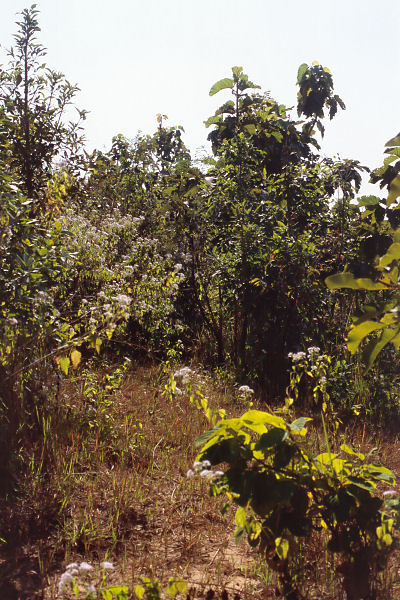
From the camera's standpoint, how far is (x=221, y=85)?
570cm

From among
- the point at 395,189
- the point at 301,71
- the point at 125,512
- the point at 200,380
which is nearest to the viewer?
the point at 395,189

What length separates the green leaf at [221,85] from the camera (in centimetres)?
564

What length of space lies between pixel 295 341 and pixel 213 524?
2340 millimetres

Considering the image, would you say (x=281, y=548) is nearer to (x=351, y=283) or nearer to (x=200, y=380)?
(x=351, y=283)

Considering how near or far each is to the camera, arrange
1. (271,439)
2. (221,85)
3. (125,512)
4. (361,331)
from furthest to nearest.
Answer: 1. (221,85)
2. (125,512)
3. (271,439)
4. (361,331)

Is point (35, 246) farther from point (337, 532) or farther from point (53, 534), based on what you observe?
point (337, 532)

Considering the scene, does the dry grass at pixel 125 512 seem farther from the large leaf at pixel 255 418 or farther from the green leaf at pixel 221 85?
the green leaf at pixel 221 85

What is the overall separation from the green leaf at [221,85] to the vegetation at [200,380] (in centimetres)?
4

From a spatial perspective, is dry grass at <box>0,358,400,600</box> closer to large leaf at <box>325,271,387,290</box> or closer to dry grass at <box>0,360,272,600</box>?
dry grass at <box>0,360,272,600</box>

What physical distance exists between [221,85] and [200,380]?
3.46 meters

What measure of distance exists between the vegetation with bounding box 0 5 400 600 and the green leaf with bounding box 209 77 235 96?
4cm

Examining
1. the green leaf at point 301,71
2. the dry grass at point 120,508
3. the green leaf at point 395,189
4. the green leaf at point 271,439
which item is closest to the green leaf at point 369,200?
the green leaf at point 395,189

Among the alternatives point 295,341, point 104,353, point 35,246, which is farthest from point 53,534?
point 295,341

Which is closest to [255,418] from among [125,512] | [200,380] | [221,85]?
[125,512]
